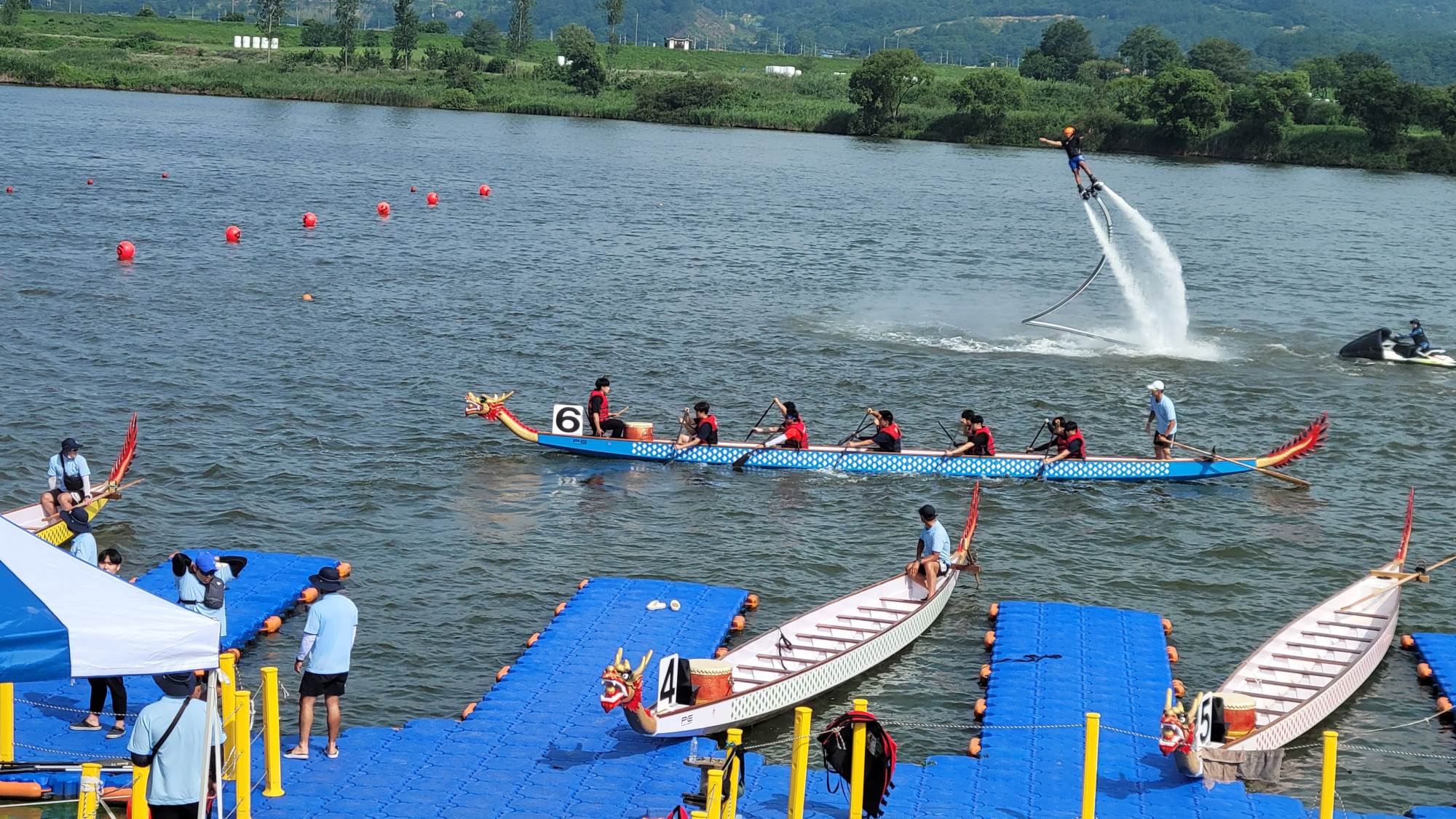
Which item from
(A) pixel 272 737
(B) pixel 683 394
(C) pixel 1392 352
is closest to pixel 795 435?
(B) pixel 683 394

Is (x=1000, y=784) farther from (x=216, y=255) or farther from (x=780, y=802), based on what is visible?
(x=216, y=255)

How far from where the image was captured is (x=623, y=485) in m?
30.2

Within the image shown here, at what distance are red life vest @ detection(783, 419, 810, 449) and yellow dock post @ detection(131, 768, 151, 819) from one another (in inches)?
791

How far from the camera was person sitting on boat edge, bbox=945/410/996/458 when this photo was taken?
30.9m

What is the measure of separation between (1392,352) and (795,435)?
24845mm

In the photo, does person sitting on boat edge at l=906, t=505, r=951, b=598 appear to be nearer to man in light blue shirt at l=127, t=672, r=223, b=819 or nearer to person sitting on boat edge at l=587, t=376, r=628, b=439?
person sitting on boat edge at l=587, t=376, r=628, b=439

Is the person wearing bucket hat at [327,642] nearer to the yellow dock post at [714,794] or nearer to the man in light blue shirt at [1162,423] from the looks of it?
the yellow dock post at [714,794]

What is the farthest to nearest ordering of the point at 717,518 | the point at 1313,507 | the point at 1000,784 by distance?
the point at 1313,507, the point at 717,518, the point at 1000,784

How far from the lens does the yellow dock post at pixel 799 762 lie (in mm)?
13852

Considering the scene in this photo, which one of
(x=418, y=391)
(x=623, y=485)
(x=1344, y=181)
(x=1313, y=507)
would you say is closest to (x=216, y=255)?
(x=418, y=391)

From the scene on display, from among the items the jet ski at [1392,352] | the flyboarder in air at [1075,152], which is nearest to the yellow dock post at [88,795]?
the flyboarder in air at [1075,152]

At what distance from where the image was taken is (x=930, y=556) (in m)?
22.5

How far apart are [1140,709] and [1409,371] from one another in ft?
100

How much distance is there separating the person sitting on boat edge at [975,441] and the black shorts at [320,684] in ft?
58.3
